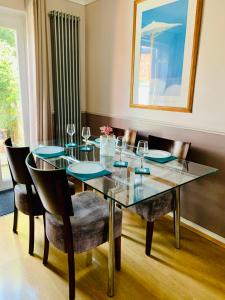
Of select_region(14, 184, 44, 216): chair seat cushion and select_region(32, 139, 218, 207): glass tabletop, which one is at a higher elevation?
select_region(32, 139, 218, 207): glass tabletop

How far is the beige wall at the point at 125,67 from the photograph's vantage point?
1.92 metres

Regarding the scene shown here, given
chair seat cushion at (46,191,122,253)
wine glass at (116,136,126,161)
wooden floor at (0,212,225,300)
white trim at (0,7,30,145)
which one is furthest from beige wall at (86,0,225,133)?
chair seat cushion at (46,191,122,253)

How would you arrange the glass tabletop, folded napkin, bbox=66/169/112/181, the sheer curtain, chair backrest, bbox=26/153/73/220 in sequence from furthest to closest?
the sheer curtain, folded napkin, bbox=66/169/112/181, the glass tabletop, chair backrest, bbox=26/153/73/220

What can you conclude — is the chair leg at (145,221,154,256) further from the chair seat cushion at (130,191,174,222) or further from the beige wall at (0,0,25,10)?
the beige wall at (0,0,25,10)

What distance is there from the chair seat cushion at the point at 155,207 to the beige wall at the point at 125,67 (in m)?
0.75

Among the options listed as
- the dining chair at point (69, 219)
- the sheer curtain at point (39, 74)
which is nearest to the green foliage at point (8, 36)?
the sheer curtain at point (39, 74)

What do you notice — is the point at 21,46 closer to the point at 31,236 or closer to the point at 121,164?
the point at 121,164

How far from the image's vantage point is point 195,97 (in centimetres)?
211

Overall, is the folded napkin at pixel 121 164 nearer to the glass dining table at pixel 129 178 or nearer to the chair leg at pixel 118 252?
the glass dining table at pixel 129 178

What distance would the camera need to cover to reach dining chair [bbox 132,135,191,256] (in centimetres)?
179

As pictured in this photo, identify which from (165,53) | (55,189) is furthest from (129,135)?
(55,189)

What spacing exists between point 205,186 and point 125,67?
5.37 feet

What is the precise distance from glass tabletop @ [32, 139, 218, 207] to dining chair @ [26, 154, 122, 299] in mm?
241

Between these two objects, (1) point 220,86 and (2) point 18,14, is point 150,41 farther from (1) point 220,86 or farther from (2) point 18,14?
(2) point 18,14
